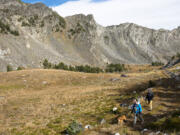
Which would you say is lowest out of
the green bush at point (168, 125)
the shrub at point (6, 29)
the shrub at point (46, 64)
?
the green bush at point (168, 125)

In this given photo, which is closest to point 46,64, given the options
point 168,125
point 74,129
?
point 74,129

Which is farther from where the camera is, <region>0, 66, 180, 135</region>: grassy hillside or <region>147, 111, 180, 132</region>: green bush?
<region>0, 66, 180, 135</region>: grassy hillside

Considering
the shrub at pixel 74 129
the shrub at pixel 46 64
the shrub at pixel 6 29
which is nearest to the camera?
the shrub at pixel 74 129

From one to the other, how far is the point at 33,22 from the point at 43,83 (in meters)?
146

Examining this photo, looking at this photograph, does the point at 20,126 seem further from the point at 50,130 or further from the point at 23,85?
the point at 23,85

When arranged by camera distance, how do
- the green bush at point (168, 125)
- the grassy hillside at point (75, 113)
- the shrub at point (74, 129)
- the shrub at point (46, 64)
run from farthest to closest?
the shrub at point (46, 64) < the grassy hillside at point (75, 113) < the shrub at point (74, 129) < the green bush at point (168, 125)

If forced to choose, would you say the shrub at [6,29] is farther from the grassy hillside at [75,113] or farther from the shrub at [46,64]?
the grassy hillside at [75,113]

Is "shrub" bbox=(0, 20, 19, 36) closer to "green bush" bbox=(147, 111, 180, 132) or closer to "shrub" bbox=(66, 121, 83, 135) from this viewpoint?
"shrub" bbox=(66, 121, 83, 135)

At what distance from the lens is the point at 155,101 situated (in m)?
21.7

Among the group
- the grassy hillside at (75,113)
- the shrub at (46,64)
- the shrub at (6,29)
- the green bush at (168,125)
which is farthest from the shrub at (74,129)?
the shrub at (6,29)

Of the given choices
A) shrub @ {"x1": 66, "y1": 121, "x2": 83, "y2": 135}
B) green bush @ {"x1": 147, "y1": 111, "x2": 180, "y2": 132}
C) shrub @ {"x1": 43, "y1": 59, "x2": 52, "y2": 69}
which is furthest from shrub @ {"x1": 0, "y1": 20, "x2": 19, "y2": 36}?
green bush @ {"x1": 147, "y1": 111, "x2": 180, "y2": 132}

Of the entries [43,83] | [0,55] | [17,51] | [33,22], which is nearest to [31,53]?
[17,51]

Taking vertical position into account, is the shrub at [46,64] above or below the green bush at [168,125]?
above

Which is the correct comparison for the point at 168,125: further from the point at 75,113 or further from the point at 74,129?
the point at 75,113
